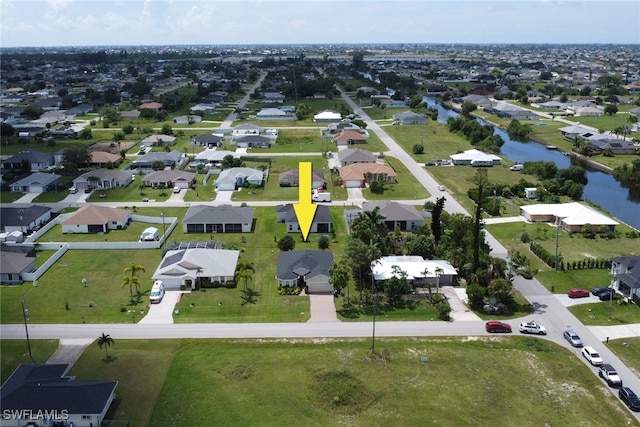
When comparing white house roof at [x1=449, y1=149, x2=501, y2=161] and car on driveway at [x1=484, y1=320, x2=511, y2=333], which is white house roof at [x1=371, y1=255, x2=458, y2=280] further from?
white house roof at [x1=449, y1=149, x2=501, y2=161]

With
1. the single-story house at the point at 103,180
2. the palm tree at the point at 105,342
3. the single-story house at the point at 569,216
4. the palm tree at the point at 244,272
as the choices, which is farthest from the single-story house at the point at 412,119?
the palm tree at the point at 105,342

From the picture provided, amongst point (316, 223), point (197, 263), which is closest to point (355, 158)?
point (316, 223)

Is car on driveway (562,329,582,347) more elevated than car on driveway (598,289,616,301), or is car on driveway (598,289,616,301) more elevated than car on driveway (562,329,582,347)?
car on driveway (598,289,616,301)

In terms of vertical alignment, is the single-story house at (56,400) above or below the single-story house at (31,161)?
below

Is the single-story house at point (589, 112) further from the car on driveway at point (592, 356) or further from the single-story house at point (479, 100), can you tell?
the car on driveway at point (592, 356)

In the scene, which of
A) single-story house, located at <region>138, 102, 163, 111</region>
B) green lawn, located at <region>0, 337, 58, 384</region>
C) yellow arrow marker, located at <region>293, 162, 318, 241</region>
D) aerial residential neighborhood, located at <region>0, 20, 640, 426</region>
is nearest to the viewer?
aerial residential neighborhood, located at <region>0, 20, 640, 426</region>

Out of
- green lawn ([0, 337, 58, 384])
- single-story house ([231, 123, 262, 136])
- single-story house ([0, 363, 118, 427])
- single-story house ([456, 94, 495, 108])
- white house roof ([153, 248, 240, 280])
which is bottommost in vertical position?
green lawn ([0, 337, 58, 384])

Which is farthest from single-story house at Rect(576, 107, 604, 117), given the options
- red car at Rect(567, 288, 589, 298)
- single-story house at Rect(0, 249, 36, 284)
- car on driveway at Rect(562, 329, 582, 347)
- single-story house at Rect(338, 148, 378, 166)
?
single-story house at Rect(0, 249, 36, 284)

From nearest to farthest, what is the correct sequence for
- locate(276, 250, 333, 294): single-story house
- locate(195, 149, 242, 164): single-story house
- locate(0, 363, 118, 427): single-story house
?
1. locate(0, 363, 118, 427): single-story house
2. locate(276, 250, 333, 294): single-story house
3. locate(195, 149, 242, 164): single-story house

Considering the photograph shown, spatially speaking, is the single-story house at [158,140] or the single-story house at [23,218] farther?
the single-story house at [158,140]
